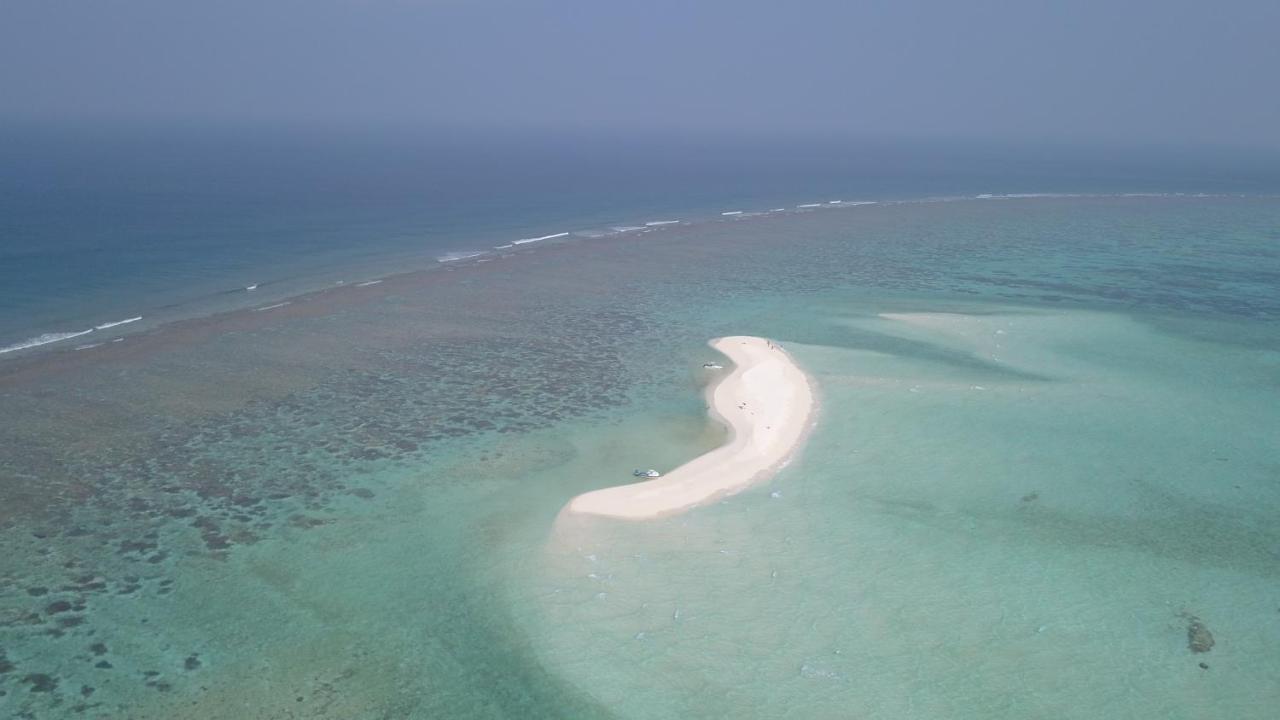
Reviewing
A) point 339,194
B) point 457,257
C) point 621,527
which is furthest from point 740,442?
point 339,194

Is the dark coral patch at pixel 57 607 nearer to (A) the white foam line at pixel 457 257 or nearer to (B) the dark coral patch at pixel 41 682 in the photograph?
Answer: (B) the dark coral patch at pixel 41 682

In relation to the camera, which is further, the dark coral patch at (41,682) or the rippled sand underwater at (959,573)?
the rippled sand underwater at (959,573)

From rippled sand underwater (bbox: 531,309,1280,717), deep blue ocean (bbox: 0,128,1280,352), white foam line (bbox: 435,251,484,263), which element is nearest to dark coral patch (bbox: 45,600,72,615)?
rippled sand underwater (bbox: 531,309,1280,717)

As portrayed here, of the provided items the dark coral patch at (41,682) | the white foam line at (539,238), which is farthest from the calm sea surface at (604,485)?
the white foam line at (539,238)

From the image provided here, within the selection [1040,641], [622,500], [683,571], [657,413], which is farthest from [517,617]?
[657,413]

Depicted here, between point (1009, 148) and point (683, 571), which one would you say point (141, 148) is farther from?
point (1009, 148)

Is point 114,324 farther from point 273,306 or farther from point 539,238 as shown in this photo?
point 539,238
